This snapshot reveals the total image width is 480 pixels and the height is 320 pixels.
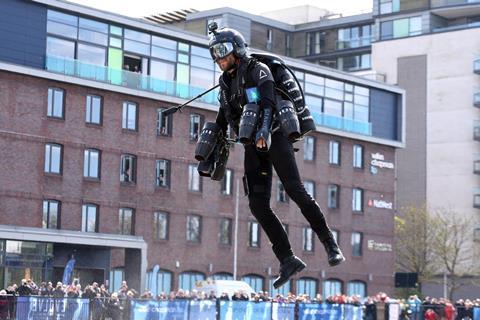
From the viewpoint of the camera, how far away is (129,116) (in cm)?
7806

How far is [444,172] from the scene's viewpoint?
11388 cm

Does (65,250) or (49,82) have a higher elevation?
(49,82)

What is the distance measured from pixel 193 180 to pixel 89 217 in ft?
34.7

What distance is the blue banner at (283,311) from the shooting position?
41.1 metres

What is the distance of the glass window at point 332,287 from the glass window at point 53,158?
2920cm

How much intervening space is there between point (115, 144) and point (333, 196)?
25.0 m

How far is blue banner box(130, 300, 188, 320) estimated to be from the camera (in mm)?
36500

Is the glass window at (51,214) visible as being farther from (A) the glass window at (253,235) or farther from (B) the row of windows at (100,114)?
(A) the glass window at (253,235)

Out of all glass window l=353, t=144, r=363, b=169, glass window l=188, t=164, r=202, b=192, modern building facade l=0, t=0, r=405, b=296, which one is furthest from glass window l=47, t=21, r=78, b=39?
glass window l=353, t=144, r=363, b=169

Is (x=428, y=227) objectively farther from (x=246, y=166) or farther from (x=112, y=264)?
(x=246, y=166)

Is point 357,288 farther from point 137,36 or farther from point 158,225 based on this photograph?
point 137,36

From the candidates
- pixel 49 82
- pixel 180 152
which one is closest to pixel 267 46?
pixel 180 152

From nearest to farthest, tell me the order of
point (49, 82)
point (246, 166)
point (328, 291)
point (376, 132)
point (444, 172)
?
1. point (246, 166)
2. point (49, 82)
3. point (328, 291)
4. point (376, 132)
5. point (444, 172)

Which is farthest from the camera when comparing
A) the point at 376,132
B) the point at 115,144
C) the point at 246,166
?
the point at 376,132
